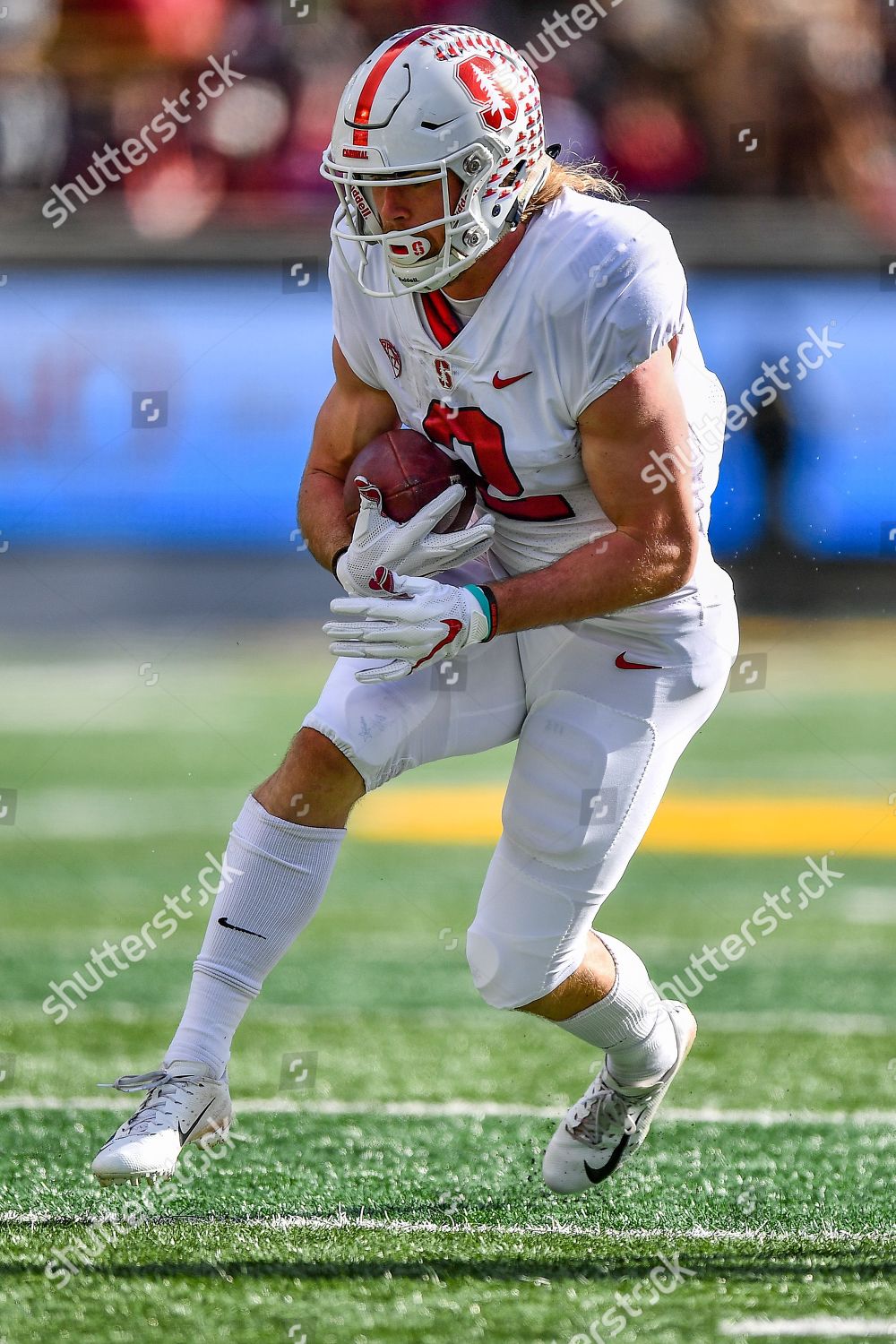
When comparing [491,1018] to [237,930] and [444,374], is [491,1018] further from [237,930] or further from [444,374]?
[444,374]

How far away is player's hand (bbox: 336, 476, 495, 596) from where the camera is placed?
2.42m

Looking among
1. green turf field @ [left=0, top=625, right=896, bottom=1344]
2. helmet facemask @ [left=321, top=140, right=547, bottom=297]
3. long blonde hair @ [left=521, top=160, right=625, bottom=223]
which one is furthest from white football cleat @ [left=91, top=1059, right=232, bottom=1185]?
long blonde hair @ [left=521, top=160, right=625, bottom=223]

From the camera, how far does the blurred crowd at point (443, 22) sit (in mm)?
9797

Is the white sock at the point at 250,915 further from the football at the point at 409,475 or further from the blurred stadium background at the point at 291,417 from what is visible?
the blurred stadium background at the point at 291,417

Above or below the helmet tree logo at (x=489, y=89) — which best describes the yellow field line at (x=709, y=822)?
below

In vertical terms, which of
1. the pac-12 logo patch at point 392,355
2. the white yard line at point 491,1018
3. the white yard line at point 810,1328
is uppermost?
the pac-12 logo patch at point 392,355

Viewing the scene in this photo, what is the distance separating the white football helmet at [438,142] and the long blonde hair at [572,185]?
0.05m

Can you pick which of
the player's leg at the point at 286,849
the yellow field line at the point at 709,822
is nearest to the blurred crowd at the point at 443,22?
the yellow field line at the point at 709,822

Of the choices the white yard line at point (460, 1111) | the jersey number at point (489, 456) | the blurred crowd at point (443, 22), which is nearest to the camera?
the jersey number at point (489, 456)

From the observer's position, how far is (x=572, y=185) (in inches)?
102

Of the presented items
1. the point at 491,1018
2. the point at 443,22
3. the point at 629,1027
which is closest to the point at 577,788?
the point at 629,1027

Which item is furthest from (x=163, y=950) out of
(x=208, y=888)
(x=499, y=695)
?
(x=499, y=695)

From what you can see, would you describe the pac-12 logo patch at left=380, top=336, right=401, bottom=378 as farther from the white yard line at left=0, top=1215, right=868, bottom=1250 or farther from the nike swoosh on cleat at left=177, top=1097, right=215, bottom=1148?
the white yard line at left=0, top=1215, right=868, bottom=1250

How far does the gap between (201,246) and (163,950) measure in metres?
5.94
